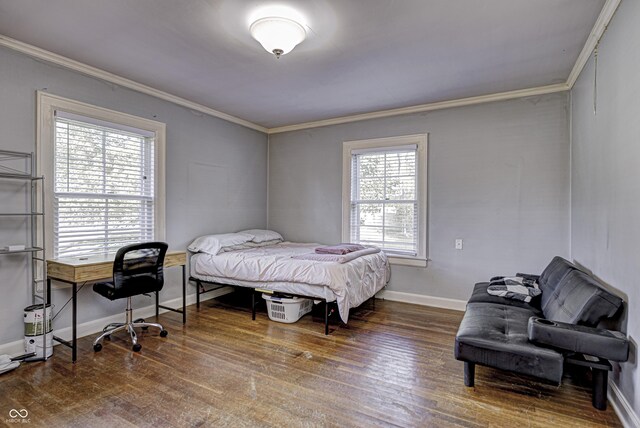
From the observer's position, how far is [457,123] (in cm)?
426

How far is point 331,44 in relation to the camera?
279cm

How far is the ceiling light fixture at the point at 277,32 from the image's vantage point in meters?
2.40

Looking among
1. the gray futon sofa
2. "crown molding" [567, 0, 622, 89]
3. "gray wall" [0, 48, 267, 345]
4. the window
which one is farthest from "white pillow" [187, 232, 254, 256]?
"crown molding" [567, 0, 622, 89]

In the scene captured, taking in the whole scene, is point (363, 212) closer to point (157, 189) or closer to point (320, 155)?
point (320, 155)

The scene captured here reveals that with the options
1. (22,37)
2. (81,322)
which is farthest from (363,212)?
(22,37)

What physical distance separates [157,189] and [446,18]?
11.2 feet

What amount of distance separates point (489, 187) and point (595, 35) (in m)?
1.81

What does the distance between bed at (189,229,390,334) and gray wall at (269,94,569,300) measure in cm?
87

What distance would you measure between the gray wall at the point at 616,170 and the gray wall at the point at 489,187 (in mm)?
661

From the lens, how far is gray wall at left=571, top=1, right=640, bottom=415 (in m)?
1.93

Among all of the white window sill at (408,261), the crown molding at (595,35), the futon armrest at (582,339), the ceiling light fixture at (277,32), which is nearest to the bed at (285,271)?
the white window sill at (408,261)

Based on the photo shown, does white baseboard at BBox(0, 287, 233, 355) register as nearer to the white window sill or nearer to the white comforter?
the white comforter

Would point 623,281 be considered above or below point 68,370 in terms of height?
above

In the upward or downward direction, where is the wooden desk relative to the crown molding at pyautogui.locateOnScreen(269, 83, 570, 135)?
downward
